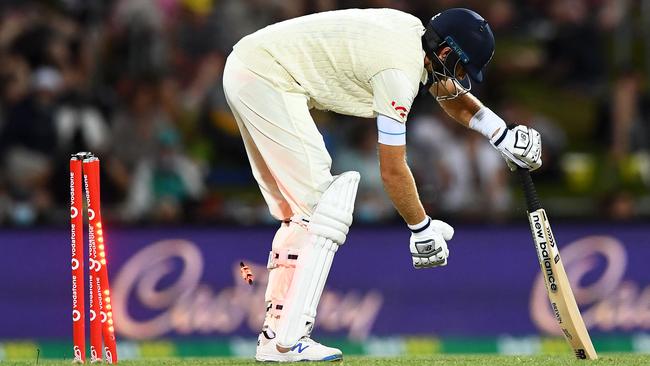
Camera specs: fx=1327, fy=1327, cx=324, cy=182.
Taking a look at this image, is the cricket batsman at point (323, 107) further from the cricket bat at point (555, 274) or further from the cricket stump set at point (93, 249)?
the cricket stump set at point (93, 249)

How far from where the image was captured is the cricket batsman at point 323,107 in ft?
17.8

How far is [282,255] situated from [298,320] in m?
0.37

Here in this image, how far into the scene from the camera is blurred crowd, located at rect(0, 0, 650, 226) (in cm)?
969

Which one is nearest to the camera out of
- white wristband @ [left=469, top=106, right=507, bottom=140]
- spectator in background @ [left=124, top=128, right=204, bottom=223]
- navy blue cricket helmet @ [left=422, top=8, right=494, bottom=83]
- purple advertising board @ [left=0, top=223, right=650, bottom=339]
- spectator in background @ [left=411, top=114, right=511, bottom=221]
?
navy blue cricket helmet @ [left=422, top=8, right=494, bottom=83]

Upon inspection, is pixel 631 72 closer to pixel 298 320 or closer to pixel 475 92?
pixel 475 92

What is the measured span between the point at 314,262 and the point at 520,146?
114cm

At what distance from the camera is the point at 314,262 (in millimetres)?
5414

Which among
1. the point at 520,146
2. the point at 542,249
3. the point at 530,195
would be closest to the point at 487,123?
the point at 520,146

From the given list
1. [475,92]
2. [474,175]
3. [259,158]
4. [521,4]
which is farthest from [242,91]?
[521,4]

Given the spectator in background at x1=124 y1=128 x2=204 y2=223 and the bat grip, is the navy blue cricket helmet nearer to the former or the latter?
the bat grip

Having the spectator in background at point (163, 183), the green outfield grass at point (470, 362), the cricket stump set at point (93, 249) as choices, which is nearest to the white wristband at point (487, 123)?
the green outfield grass at point (470, 362)

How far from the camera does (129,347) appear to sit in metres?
8.75

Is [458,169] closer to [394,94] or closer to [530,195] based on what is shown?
[530,195]

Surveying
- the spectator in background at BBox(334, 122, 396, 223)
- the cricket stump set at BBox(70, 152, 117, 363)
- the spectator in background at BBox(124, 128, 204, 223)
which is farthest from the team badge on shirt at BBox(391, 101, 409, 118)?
the spectator in background at BBox(124, 128, 204, 223)
